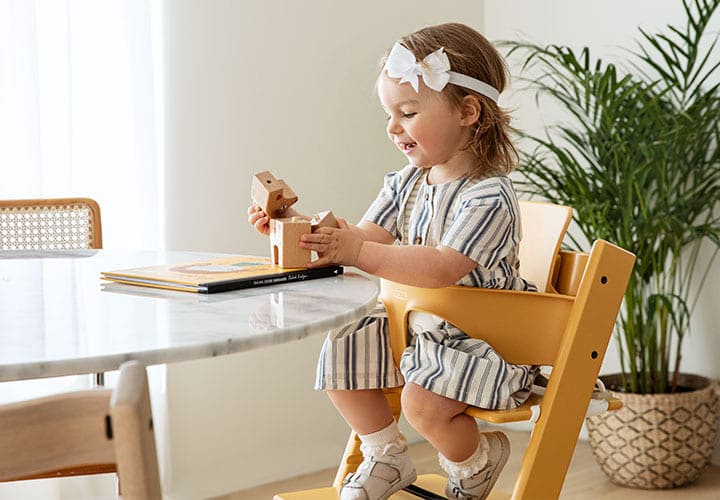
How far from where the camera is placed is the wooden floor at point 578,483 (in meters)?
2.69

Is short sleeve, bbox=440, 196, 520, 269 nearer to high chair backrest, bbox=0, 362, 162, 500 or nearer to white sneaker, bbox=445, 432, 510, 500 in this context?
white sneaker, bbox=445, 432, 510, 500

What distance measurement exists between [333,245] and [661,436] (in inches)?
62.0

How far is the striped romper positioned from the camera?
1.49 meters

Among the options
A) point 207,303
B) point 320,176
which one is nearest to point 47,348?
point 207,303

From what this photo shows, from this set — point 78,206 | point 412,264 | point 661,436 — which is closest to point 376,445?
point 412,264

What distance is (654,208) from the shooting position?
2.63 meters

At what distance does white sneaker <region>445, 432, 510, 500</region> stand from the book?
378 millimetres

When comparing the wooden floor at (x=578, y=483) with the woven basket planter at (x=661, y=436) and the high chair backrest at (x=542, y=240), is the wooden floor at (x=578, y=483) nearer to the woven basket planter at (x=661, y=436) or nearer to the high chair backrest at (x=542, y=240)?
the woven basket planter at (x=661, y=436)

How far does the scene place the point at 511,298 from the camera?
1.50 m

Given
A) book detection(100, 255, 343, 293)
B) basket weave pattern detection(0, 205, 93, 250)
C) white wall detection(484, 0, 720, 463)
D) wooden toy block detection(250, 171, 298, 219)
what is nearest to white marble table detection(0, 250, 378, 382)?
book detection(100, 255, 343, 293)

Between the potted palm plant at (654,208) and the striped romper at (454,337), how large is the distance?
3.34ft

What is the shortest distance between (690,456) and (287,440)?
44.5 inches

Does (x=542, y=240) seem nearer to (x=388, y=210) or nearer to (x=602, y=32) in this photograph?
(x=388, y=210)

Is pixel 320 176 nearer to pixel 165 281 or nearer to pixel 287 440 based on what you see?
pixel 287 440
